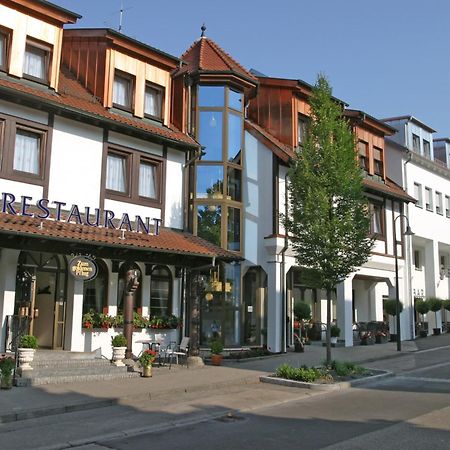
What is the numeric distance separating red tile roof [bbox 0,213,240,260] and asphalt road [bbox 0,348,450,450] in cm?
429

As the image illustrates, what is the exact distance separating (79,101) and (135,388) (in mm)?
8635

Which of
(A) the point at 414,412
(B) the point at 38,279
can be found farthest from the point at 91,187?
(A) the point at 414,412

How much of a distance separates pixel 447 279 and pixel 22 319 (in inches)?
1089

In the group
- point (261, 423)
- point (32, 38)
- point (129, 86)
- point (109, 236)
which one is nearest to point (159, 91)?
point (129, 86)

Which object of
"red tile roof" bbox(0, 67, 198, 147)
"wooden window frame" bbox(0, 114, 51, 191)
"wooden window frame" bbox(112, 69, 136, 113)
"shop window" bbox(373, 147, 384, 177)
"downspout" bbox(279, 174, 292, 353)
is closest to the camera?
"wooden window frame" bbox(0, 114, 51, 191)

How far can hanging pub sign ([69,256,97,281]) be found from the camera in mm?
14438

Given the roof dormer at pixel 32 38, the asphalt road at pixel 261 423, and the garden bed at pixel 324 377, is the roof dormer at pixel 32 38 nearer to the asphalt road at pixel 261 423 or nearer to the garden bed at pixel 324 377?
the asphalt road at pixel 261 423

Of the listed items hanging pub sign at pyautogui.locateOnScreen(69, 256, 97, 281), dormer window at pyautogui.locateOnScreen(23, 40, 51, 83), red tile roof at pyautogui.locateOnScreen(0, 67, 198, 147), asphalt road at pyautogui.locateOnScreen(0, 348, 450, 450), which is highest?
dormer window at pyautogui.locateOnScreen(23, 40, 51, 83)

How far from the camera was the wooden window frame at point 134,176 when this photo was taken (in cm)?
1656

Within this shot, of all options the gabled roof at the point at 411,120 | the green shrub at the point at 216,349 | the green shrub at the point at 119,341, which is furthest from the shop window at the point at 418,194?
the green shrub at the point at 119,341

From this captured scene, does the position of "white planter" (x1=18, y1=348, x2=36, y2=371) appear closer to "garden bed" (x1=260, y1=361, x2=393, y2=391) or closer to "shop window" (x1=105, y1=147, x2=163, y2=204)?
"shop window" (x1=105, y1=147, x2=163, y2=204)

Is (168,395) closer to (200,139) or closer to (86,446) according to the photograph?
(86,446)

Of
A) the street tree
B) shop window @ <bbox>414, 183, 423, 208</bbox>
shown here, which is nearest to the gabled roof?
shop window @ <bbox>414, 183, 423, 208</bbox>

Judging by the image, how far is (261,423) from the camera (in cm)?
952
